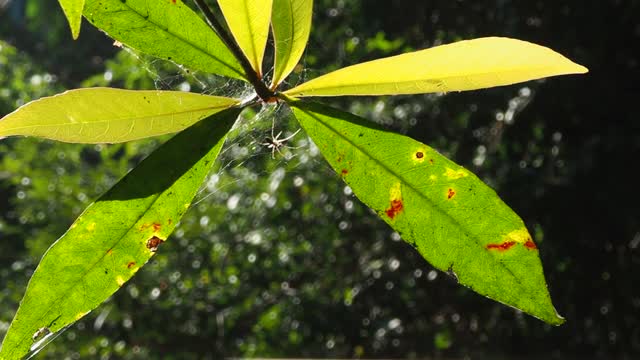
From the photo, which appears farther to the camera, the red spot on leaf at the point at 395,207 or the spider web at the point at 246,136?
the spider web at the point at 246,136

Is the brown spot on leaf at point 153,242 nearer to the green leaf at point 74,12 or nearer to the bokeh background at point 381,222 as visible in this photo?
the green leaf at point 74,12

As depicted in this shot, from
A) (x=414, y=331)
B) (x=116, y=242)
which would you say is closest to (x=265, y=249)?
(x=414, y=331)

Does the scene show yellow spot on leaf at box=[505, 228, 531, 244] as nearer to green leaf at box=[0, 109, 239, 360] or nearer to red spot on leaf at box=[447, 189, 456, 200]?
red spot on leaf at box=[447, 189, 456, 200]

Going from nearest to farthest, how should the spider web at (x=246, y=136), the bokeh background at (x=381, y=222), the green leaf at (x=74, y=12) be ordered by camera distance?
the green leaf at (x=74, y=12)
the spider web at (x=246, y=136)
the bokeh background at (x=381, y=222)

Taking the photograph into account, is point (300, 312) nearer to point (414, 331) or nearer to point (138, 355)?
point (414, 331)

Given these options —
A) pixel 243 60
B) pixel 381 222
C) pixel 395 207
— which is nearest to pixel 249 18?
pixel 243 60

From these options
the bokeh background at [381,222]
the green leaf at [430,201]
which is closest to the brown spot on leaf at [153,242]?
the green leaf at [430,201]
